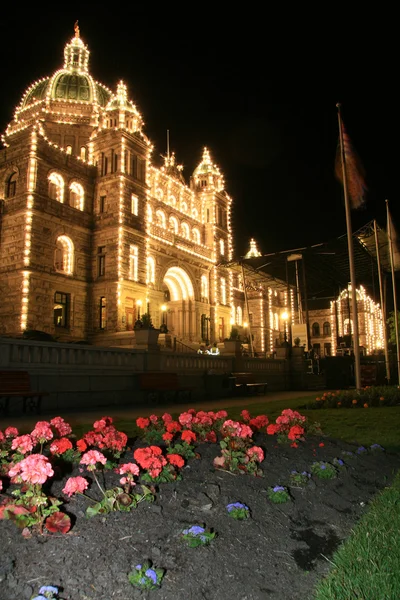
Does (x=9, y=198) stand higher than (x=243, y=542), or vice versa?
(x=9, y=198)

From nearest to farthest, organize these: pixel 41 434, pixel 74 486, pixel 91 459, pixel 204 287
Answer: pixel 74 486, pixel 91 459, pixel 41 434, pixel 204 287

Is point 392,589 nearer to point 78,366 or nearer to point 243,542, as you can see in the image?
point 243,542

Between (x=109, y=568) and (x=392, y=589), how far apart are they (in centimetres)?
200

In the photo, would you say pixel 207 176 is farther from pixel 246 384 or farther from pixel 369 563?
pixel 369 563

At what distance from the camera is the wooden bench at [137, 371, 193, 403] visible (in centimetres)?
1688

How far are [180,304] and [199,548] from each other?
42879mm

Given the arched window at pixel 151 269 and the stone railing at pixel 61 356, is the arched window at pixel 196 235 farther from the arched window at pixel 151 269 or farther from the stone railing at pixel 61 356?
the stone railing at pixel 61 356

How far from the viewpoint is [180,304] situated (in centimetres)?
4656

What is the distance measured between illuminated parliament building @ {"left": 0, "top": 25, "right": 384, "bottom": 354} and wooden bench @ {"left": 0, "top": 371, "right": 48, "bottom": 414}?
64.2ft

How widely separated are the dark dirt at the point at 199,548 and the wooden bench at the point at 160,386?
11.3 metres

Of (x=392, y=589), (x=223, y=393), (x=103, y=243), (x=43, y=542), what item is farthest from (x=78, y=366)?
(x=103, y=243)

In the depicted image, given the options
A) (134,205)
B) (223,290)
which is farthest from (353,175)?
(223,290)

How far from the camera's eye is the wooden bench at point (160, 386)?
16875 millimetres

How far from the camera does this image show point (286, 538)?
13.7ft
